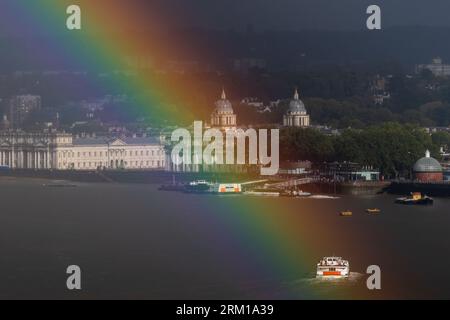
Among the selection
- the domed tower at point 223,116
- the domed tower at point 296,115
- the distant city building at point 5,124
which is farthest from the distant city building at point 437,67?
the domed tower at point 223,116

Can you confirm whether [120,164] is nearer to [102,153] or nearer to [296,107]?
[102,153]

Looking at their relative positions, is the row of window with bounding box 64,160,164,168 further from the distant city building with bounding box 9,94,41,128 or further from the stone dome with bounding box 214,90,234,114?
the distant city building with bounding box 9,94,41,128

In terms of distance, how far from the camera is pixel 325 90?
49.9 meters

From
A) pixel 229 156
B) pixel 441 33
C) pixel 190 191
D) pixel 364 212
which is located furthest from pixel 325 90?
pixel 364 212

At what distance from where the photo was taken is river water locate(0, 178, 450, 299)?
1878 centimetres

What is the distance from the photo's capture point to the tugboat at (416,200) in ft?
92.9

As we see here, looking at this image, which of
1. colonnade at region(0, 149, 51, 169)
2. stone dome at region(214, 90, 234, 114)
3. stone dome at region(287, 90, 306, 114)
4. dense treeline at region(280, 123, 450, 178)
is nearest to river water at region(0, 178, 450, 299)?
dense treeline at region(280, 123, 450, 178)

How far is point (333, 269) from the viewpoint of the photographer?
19.4m

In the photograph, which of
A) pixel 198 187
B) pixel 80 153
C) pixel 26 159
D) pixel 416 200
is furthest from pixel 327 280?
pixel 26 159

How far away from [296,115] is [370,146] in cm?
825

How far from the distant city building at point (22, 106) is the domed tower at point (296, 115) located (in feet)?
27.1

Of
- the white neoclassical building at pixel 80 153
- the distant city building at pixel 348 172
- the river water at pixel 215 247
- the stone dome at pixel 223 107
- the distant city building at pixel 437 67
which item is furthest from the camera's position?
the distant city building at pixel 437 67

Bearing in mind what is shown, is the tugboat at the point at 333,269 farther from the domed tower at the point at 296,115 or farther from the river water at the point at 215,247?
the domed tower at the point at 296,115
